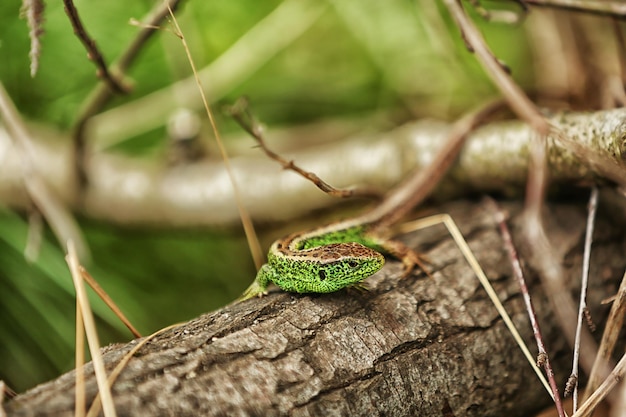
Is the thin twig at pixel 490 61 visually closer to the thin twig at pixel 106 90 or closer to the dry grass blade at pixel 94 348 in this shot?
the thin twig at pixel 106 90

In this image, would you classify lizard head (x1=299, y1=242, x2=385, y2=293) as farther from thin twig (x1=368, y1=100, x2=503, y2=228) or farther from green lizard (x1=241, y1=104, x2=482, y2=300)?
thin twig (x1=368, y1=100, x2=503, y2=228)

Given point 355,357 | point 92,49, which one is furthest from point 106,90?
point 355,357

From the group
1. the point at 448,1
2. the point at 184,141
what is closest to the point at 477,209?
the point at 448,1

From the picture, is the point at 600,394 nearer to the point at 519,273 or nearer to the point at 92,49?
the point at 519,273

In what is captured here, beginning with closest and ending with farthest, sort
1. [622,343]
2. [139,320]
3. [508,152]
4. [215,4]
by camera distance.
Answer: [622,343]
[508,152]
[139,320]
[215,4]

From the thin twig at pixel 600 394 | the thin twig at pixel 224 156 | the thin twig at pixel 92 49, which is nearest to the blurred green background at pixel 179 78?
the thin twig at pixel 92 49

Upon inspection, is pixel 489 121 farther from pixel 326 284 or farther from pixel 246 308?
pixel 246 308
